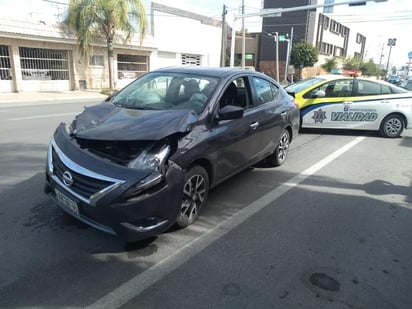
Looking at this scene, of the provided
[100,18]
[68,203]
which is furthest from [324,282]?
[100,18]

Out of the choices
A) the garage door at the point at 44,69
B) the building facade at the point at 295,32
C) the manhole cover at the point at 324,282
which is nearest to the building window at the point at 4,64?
the garage door at the point at 44,69

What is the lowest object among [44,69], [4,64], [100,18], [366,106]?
[366,106]

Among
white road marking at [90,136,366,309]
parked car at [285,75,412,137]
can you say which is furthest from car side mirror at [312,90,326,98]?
white road marking at [90,136,366,309]

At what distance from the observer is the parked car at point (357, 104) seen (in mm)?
8805

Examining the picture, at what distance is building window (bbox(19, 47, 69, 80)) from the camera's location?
66.2 feet

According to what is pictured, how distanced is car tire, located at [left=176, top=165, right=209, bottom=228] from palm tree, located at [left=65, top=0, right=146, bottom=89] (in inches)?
788

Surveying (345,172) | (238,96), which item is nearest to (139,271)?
(238,96)

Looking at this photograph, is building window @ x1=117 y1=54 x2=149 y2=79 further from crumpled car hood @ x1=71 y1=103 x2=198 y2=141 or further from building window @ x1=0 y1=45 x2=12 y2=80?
crumpled car hood @ x1=71 y1=103 x2=198 y2=141

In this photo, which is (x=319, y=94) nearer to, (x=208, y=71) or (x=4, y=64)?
(x=208, y=71)

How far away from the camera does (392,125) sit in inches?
355

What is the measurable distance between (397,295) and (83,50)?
22.3 metres

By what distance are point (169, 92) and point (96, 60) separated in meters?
22.1

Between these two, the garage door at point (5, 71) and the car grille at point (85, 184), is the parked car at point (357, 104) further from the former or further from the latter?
the garage door at point (5, 71)

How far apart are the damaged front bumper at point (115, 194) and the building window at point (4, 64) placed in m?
19.5
